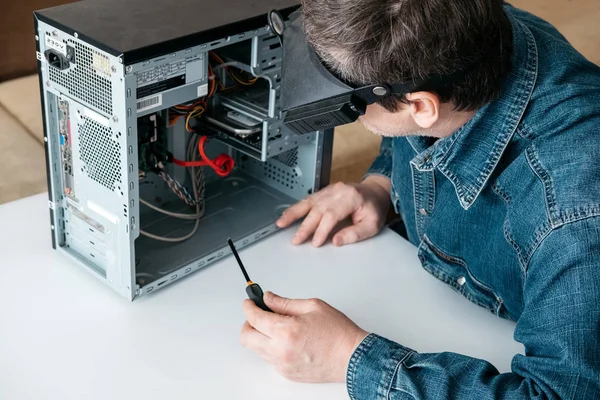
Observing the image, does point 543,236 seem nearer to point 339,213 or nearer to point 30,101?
point 339,213

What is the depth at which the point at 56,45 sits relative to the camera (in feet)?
3.74

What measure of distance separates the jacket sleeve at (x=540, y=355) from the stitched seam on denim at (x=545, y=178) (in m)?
0.03

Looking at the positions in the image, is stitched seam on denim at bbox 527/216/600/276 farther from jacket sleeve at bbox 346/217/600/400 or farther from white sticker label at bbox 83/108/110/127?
Answer: white sticker label at bbox 83/108/110/127

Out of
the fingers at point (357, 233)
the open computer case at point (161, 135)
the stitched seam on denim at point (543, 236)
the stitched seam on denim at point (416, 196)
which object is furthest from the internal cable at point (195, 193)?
the stitched seam on denim at point (543, 236)

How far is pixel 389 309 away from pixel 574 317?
0.38 m

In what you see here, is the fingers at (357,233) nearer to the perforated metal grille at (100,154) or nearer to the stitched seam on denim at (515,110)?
the stitched seam on denim at (515,110)

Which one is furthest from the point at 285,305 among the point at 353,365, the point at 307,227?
the point at 307,227

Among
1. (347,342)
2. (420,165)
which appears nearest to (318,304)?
(347,342)

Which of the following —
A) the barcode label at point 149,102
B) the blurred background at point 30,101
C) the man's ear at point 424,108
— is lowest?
the blurred background at point 30,101

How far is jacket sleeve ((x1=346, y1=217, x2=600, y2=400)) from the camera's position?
0.95m

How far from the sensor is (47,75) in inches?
46.9

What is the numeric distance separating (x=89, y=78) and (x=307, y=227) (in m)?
0.50

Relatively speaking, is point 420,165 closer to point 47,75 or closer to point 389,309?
point 389,309

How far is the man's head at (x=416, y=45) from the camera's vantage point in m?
0.94
